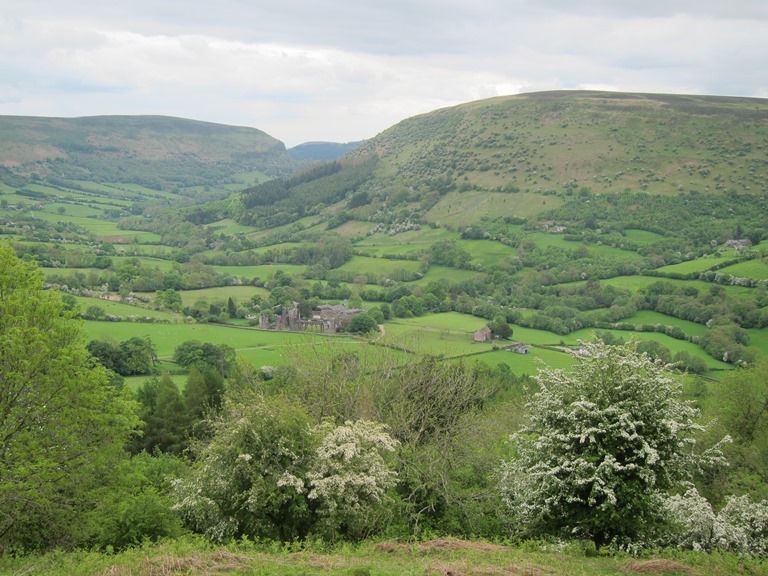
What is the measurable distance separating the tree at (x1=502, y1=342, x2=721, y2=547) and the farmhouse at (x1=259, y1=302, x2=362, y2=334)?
6771 centimetres

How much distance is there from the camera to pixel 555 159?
16038 cm

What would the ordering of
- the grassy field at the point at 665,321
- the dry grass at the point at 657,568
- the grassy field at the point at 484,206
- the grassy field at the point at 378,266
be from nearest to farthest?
the dry grass at the point at 657,568 → the grassy field at the point at 665,321 → the grassy field at the point at 378,266 → the grassy field at the point at 484,206

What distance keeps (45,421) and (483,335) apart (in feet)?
210

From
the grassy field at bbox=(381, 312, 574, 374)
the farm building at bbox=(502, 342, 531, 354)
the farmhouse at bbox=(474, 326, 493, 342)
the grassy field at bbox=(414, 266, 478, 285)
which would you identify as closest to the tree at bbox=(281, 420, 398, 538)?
the grassy field at bbox=(381, 312, 574, 374)

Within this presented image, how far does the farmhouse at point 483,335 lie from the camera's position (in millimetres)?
78188

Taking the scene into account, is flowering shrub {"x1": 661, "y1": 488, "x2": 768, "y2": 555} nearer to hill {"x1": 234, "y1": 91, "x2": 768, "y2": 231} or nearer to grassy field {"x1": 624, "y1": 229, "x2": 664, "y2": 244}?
grassy field {"x1": 624, "y1": 229, "x2": 664, "y2": 244}

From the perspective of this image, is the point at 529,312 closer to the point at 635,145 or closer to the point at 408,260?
the point at 408,260

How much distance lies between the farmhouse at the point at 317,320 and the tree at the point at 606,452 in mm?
67712

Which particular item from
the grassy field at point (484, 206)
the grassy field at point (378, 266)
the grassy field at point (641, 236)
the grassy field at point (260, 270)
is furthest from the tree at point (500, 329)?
the grassy field at point (484, 206)

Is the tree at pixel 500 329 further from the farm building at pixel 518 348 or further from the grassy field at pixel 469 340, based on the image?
the farm building at pixel 518 348

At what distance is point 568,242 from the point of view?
12938cm

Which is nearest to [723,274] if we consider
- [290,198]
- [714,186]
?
[714,186]

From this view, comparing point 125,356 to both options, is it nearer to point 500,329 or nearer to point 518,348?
point 518,348

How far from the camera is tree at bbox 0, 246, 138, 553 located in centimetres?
1817
